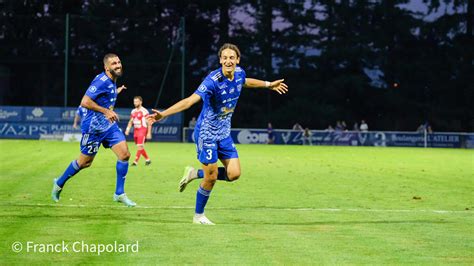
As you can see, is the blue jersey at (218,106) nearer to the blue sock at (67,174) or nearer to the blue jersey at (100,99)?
the blue jersey at (100,99)

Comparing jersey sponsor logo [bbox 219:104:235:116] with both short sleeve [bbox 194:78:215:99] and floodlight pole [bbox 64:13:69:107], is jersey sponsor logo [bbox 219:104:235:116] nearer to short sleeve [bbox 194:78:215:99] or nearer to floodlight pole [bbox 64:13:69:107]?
short sleeve [bbox 194:78:215:99]

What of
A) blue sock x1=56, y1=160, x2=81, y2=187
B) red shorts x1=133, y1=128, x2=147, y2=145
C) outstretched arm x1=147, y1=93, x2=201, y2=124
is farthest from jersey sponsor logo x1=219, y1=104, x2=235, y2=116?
red shorts x1=133, y1=128, x2=147, y2=145

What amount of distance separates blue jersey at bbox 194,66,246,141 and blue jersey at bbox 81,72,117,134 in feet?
9.34

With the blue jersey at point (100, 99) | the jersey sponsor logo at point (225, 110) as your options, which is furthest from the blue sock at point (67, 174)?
the jersey sponsor logo at point (225, 110)

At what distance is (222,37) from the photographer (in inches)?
2689

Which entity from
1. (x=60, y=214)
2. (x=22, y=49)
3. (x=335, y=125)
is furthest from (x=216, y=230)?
(x=335, y=125)

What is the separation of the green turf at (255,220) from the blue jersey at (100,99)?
120 cm

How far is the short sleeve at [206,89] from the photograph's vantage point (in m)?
10.6

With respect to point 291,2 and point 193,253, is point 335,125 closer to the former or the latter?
point 291,2

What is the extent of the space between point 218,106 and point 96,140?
353 centimetres

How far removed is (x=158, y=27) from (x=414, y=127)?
21939 millimetres

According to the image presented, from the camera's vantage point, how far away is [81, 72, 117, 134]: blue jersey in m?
13.4

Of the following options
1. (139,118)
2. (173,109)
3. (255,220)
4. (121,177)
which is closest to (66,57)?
(139,118)

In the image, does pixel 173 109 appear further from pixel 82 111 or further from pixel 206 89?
pixel 82 111
